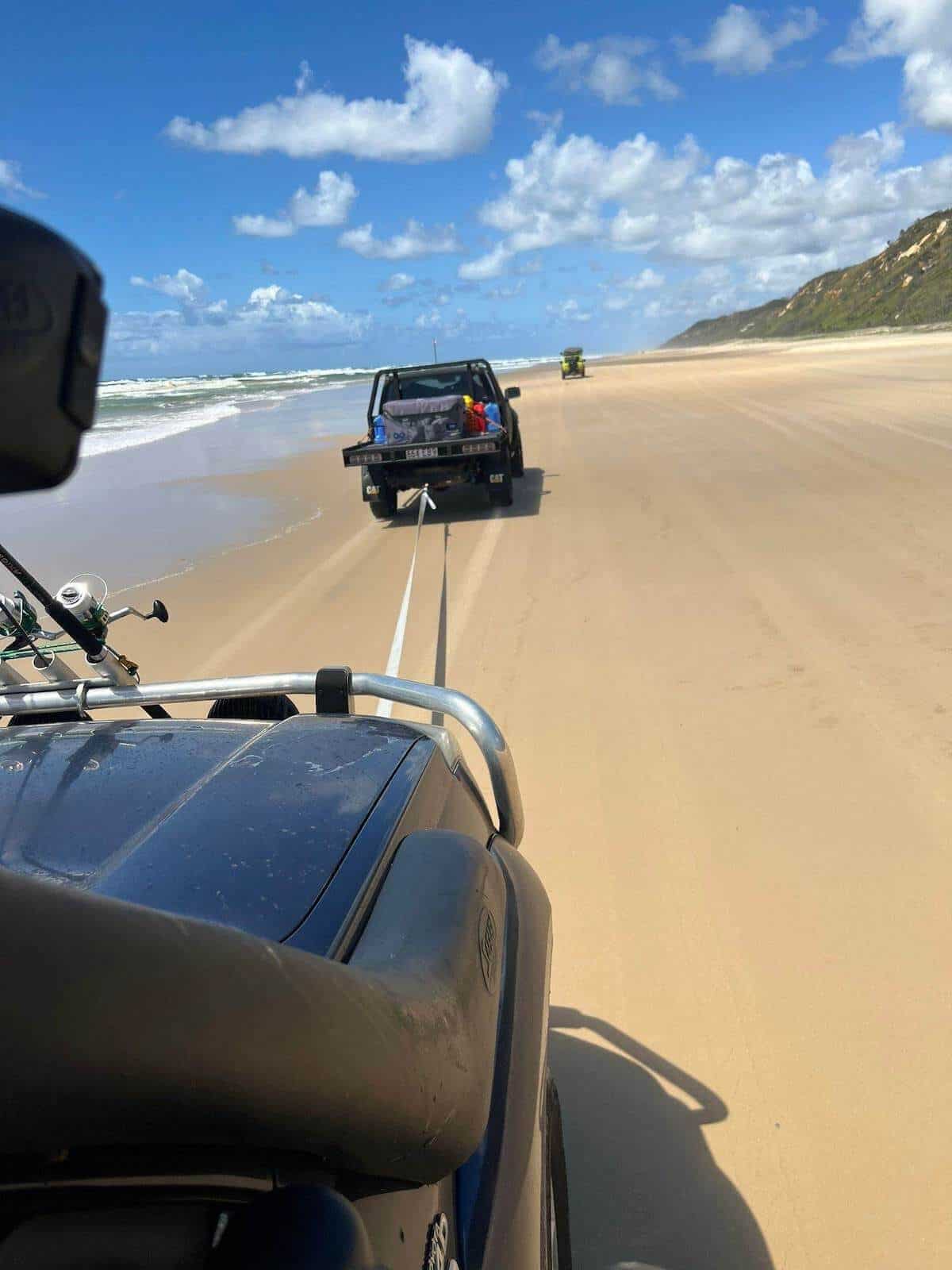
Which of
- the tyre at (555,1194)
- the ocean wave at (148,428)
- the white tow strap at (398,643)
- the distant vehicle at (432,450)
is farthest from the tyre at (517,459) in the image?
the tyre at (555,1194)

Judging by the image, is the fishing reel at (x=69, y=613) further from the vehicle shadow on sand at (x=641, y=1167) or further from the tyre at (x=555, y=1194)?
the vehicle shadow on sand at (x=641, y=1167)

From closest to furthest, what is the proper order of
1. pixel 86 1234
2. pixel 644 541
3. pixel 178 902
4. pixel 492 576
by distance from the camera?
pixel 86 1234
pixel 178 902
pixel 492 576
pixel 644 541

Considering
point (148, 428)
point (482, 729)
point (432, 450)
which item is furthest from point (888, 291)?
point (482, 729)

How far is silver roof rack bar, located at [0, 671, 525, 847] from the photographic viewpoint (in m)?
2.33

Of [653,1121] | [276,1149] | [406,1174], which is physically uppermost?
[276,1149]

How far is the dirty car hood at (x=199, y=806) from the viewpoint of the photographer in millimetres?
1547

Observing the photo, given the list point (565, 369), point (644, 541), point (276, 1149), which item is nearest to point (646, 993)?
point (276, 1149)

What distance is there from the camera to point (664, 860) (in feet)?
11.8

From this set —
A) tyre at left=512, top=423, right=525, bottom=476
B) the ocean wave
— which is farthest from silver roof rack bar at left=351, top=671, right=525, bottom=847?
the ocean wave

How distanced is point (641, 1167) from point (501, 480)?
9291 mm

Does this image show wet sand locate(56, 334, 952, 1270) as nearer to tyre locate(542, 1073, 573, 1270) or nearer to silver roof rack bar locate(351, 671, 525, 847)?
tyre locate(542, 1073, 573, 1270)

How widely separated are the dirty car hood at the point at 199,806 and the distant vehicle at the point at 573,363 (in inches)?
1841

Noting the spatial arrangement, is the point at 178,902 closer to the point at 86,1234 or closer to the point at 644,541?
the point at 86,1234

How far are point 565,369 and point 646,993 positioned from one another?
4731 centimetres
